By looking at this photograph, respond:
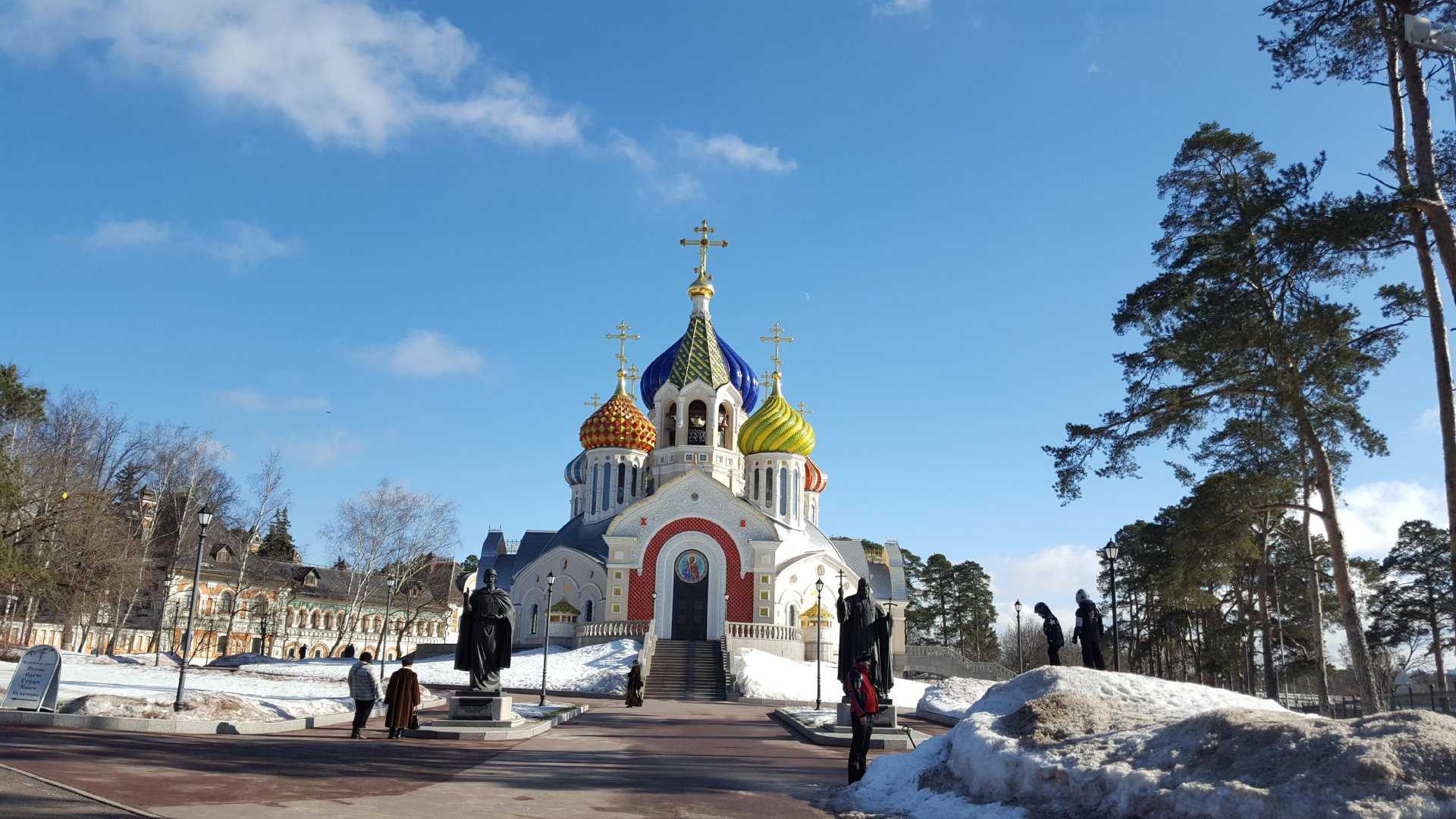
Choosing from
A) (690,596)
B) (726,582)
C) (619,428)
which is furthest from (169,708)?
(619,428)

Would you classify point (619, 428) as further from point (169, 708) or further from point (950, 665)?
point (169, 708)

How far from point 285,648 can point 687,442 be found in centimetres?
2816

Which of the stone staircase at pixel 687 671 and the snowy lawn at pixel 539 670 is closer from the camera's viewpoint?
the snowy lawn at pixel 539 670

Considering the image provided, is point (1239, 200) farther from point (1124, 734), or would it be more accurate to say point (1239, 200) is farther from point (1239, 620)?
point (1239, 620)

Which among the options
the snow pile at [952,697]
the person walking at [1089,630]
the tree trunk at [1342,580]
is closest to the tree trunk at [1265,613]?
the snow pile at [952,697]

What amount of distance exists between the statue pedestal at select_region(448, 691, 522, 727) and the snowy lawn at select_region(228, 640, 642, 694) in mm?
13103

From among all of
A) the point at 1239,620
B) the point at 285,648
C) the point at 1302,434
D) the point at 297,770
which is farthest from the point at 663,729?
the point at 285,648

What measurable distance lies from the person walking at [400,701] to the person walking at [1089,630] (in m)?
10.9

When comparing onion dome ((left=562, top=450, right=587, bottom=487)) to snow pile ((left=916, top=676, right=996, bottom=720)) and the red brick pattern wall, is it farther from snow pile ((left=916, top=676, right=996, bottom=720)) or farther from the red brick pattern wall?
snow pile ((left=916, top=676, right=996, bottom=720))

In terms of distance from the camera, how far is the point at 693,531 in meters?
40.4

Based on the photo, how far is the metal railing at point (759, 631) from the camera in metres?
38.0

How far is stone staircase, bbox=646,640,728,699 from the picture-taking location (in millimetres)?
31812

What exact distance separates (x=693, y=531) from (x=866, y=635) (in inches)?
989

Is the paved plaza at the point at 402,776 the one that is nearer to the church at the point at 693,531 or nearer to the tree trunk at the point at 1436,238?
the tree trunk at the point at 1436,238
